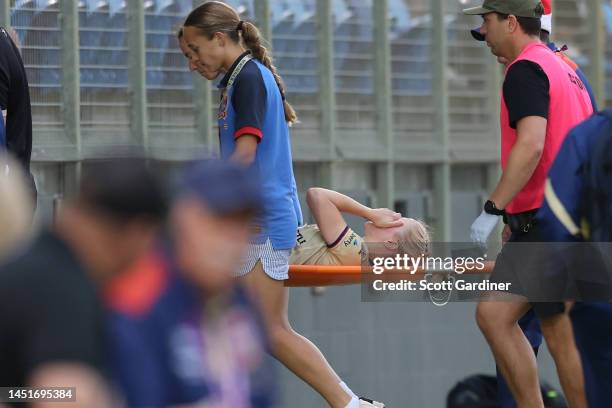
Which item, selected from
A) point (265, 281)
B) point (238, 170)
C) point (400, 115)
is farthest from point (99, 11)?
point (238, 170)

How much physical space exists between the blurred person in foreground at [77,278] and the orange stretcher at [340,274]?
11.4ft

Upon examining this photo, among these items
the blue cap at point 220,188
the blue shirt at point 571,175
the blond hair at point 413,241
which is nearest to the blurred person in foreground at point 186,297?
the blue cap at point 220,188

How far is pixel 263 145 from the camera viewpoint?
5.91m

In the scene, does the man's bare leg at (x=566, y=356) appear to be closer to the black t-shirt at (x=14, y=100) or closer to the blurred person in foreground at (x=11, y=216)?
the black t-shirt at (x=14, y=100)

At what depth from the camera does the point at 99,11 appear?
9.57m

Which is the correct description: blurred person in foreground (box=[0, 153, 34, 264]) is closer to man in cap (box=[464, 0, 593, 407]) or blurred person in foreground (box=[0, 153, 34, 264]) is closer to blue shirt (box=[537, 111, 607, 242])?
blue shirt (box=[537, 111, 607, 242])

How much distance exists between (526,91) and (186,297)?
283 centimetres

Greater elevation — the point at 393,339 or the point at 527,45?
the point at 527,45

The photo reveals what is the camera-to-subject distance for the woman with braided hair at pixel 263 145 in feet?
19.2

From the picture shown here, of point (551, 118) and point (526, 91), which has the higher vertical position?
point (526, 91)

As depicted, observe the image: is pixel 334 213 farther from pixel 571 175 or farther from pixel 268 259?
pixel 571 175

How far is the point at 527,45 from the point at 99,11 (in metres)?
4.29

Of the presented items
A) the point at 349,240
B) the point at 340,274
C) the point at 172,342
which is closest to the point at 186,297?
the point at 172,342

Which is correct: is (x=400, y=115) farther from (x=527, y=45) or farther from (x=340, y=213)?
(x=527, y=45)
